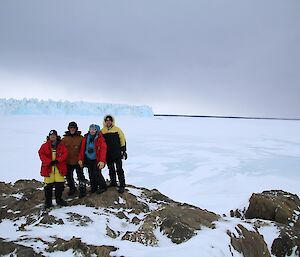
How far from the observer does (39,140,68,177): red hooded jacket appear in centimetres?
478

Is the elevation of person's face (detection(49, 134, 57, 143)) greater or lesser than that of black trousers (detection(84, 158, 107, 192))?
greater

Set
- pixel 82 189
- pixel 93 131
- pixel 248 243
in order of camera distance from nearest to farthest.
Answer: pixel 248 243, pixel 93 131, pixel 82 189

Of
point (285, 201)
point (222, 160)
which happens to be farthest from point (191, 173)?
point (285, 201)

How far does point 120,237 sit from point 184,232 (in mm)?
823

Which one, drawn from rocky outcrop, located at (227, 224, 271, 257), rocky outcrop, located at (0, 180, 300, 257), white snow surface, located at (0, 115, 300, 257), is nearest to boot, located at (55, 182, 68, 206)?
rocky outcrop, located at (0, 180, 300, 257)

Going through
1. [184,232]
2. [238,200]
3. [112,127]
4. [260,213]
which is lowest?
[238,200]

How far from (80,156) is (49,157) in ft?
1.73

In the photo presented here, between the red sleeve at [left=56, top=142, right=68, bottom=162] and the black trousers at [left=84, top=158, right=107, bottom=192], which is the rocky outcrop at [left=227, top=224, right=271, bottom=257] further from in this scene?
the red sleeve at [left=56, top=142, right=68, bottom=162]

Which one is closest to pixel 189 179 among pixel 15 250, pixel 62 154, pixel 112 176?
pixel 112 176

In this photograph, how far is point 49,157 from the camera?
482cm

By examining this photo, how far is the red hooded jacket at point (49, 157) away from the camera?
4777 millimetres

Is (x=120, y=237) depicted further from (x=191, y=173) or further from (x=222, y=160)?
(x=222, y=160)

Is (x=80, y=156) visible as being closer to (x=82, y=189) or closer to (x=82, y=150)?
(x=82, y=150)

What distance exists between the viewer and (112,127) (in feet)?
17.7
